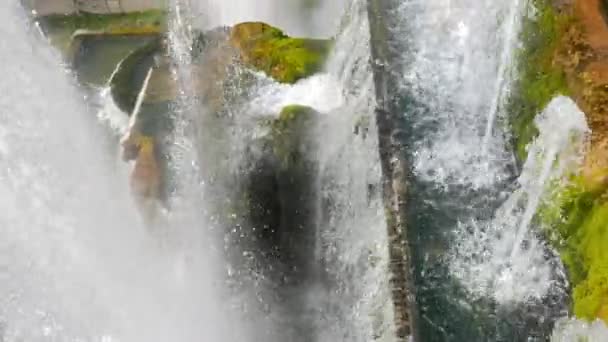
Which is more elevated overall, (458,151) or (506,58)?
(506,58)

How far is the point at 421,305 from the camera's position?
699cm

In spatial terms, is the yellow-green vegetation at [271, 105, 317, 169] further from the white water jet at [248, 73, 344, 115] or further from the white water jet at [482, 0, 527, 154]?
the white water jet at [482, 0, 527, 154]

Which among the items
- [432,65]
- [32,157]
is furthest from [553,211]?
[32,157]

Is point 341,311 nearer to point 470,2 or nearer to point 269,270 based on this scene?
point 269,270

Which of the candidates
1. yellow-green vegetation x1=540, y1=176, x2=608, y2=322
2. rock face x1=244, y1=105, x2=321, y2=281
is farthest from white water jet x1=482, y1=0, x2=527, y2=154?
rock face x1=244, y1=105, x2=321, y2=281

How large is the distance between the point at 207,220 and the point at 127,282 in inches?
51.7

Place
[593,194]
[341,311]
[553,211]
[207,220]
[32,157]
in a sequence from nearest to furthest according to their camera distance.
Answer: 1. [593,194]
2. [553,211]
3. [341,311]
4. [207,220]
5. [32,157]

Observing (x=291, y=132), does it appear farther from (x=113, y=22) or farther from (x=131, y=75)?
(x=113, y=22)

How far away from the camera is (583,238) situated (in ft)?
23.0

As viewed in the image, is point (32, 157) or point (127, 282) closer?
point (127, 282)

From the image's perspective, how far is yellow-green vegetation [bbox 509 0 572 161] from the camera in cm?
781

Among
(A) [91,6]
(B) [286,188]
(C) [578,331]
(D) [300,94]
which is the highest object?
(A) [91,6]

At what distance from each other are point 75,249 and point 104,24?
5.02 meters

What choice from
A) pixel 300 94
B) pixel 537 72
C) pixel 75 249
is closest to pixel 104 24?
pixel 75 249
